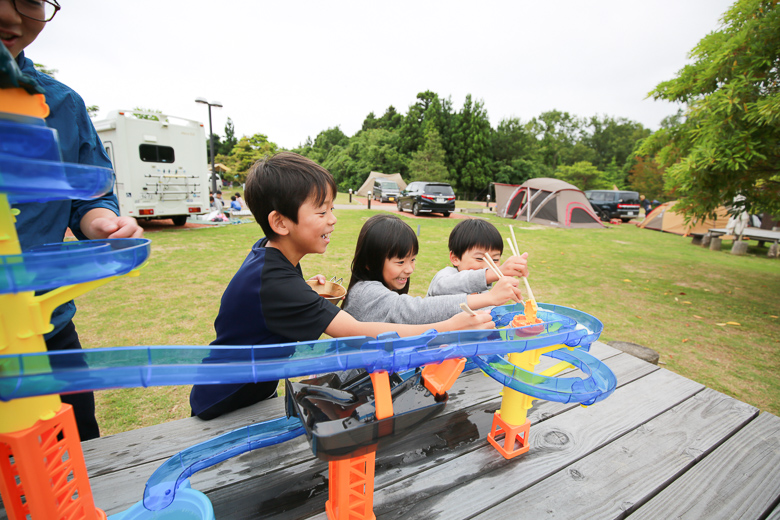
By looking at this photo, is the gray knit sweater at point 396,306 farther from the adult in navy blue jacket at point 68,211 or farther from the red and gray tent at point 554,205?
the red and gray tent at point 554,205

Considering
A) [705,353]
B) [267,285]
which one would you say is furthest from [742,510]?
[705,353]

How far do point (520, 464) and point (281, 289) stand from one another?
109 centimetres

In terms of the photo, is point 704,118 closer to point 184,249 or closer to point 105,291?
point 105,291

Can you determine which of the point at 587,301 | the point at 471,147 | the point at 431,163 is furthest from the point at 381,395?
the point at 471,147

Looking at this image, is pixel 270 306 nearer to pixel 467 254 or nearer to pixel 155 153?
pixel 467 254

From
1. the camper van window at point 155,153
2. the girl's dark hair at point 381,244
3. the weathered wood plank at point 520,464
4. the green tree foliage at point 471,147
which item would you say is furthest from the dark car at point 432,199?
the green tree foliage at point 471,147

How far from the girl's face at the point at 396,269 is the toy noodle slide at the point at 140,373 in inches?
27.9

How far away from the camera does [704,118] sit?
17.1 ft

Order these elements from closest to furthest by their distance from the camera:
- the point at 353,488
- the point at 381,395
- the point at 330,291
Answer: the point at 381,395
the point at 353,488
the point at 330,291

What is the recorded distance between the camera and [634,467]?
1.35m

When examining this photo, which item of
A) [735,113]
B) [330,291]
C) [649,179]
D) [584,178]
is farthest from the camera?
[584,178]

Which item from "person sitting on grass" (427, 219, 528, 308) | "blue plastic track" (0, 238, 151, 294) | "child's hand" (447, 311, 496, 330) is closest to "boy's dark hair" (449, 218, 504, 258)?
"person sitting on grass" (427, 219, 528, 308)

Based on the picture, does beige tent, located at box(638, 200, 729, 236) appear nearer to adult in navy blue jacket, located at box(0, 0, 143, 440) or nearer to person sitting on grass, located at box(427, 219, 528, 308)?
person sitting on grass, located at box(427, 219, 528, 308)

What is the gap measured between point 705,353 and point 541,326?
152 inches
